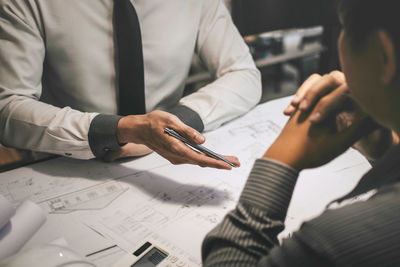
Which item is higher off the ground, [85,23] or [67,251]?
[85,23]

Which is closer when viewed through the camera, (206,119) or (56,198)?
(56,198)

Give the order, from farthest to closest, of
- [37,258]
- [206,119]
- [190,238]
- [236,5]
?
[236,5] < [206,119] < [190,238] < [37,258]

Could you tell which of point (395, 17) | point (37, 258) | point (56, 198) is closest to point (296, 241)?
point (395, 17)

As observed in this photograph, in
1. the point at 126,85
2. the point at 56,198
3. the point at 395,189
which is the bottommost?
the point at 56,198

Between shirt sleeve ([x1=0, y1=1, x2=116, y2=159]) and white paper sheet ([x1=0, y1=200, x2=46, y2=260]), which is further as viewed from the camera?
shirt sleeve ([x1=0, y1=1, x2=116, y2=159])

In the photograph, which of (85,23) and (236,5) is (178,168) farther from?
(236,5)

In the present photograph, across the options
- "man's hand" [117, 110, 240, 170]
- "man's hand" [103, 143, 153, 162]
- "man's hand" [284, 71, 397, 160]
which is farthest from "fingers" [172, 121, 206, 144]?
"man's hand" [284, 71, 397, 160]

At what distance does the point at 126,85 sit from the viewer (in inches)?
31.2

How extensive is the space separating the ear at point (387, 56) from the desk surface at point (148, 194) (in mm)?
175

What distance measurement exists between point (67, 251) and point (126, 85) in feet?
1.58

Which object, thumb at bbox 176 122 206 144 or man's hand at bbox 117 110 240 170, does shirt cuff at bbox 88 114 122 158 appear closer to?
man's hand at bbox 117 110 240 170

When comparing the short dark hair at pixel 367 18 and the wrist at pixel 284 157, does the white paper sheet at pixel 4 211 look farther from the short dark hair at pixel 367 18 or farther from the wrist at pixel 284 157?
the short dark hair at pixel 367 18

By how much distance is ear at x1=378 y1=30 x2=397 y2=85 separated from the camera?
0.23 m

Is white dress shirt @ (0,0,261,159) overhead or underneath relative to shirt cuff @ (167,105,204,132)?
overhead
